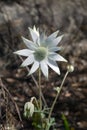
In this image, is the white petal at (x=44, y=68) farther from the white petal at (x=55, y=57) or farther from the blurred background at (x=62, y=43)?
the blurred background at (x=62, y=43)

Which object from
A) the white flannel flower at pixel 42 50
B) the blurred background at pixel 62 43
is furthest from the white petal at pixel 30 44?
the blurred background at pixel 62 43

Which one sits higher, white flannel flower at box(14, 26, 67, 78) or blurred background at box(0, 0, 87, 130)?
blurred background at box(0, 0, 87, 130)

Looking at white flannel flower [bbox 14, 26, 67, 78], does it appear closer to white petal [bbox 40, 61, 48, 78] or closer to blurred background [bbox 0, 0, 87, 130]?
white petal [bbox 40, 61, 48, 78]

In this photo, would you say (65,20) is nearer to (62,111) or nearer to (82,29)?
(82,29)

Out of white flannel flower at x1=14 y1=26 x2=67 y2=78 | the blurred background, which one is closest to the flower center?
white flannel flower at x1=14 y1=26 x2=67 y2=78

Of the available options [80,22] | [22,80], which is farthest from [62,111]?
[80,22]
